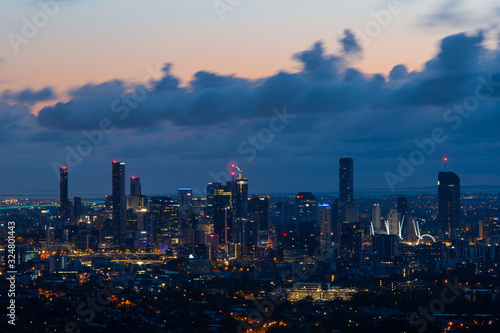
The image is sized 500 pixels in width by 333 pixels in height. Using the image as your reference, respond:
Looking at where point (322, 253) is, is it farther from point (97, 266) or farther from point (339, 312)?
point (339, 312)

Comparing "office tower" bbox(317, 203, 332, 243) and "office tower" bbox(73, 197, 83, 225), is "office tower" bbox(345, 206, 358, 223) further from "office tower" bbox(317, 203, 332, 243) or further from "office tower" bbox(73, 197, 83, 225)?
"office tower" bbox(73, 197, 83, 225)

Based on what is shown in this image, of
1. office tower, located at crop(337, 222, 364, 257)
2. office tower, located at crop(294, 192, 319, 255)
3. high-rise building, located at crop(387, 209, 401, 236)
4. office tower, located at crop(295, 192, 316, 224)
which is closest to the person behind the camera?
office tower, located at crop(337, 222, 364, 257)

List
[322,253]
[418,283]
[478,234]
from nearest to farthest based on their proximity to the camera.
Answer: [418,283], [322,253], [478,234]

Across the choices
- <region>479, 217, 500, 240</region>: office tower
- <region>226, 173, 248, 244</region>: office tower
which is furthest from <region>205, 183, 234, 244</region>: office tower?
<region>479, 217, 500, 240</region>: office tower

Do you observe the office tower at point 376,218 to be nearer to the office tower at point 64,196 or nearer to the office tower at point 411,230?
the office tower at point 411,230

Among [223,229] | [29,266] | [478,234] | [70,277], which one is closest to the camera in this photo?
[70,277]

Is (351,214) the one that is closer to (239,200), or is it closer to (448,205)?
(448,205)

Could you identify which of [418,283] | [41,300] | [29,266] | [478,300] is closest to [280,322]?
[41,300]

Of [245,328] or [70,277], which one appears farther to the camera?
[70,277]
